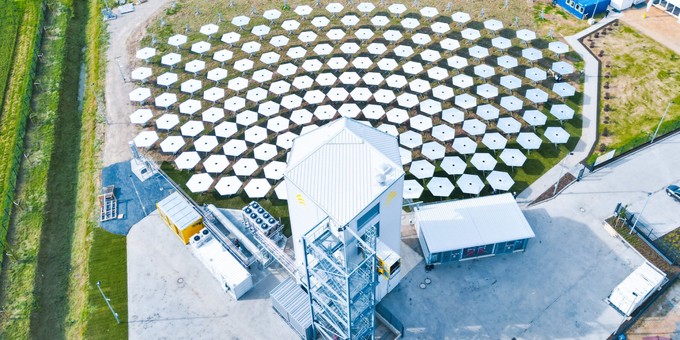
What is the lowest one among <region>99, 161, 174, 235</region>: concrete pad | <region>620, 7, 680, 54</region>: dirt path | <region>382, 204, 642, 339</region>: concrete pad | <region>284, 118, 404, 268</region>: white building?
<region>382, 204, 642, 339</region>: concrete pad

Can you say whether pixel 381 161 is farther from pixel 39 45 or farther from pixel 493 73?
pixel 39 45

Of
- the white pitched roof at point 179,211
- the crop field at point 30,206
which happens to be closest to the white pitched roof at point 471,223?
the white pitched roof at point 179,211

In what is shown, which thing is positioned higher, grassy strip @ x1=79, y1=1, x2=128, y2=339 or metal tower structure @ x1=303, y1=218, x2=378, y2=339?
metal tower structure @ x1=303, y1=218, x2=378, y2=339

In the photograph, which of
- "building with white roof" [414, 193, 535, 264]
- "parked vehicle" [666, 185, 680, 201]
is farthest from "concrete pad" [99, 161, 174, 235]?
"parked vehicle" [666, 185, 680, 201]

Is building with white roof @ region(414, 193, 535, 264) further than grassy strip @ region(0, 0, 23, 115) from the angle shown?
No

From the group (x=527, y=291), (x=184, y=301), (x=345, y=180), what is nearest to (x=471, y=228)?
(x=527, y=291)

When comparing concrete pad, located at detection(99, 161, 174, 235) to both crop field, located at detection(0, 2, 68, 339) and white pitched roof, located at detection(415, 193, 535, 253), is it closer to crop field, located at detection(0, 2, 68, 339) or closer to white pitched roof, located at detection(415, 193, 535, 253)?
crop field, located at detection(0, 2, 68, 339)

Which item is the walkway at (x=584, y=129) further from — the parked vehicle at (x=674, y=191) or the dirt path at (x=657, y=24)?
the parked vehicle at (x=674, y=191)

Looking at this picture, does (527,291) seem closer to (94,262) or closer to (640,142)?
(640,142)
